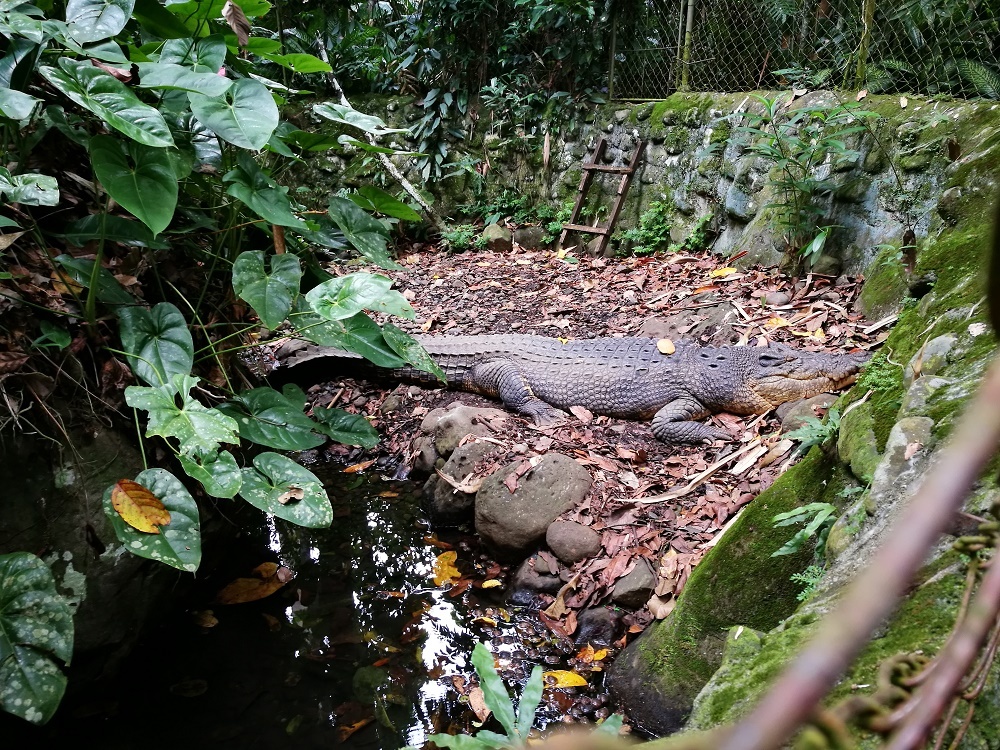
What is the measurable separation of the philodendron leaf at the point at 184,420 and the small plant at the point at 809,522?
172 centimetres

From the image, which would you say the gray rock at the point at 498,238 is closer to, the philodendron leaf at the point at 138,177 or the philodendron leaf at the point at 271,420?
the philodendron leaf at the point at 271,420

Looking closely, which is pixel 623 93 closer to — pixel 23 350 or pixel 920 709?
pixel 23 350

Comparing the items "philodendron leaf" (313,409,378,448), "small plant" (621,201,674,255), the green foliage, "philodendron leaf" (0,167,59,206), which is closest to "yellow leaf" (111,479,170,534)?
"philodendron leaf" (0,167,59,206)

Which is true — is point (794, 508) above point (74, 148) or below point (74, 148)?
below

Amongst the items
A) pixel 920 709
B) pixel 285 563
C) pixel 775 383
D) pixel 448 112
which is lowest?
pixel 285 563

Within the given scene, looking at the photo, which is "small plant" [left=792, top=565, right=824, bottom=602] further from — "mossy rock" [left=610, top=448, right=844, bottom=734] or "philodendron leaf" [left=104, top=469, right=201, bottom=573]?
"philodendron leaf" [left=104, top=469, right=201, bottom=573]

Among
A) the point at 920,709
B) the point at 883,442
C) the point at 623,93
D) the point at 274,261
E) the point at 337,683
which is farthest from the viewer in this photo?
the point at 623,93

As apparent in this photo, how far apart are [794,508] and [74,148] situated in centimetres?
302

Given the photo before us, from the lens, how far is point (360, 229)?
9.70 ft

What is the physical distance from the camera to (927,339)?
224cm

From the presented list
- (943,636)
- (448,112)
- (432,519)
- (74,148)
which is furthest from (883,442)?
(448,112)

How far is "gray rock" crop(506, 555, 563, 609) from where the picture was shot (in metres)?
3.20

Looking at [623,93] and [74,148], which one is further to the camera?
[623,93]

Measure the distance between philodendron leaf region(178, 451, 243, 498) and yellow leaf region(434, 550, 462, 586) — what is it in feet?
4.93
